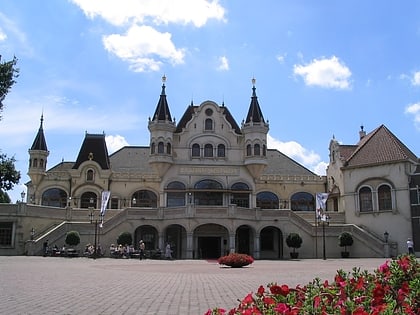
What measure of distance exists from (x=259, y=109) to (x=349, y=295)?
54.4 meters

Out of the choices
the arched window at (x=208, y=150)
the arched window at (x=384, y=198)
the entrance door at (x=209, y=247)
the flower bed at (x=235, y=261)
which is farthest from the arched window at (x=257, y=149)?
the flower bed at (x=235, y=261)

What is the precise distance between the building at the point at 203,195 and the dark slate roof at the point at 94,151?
0.16 meters

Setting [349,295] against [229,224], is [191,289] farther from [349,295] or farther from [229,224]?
[229,224]

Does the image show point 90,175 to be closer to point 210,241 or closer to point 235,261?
point 210,241

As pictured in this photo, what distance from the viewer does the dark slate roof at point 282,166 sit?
64750 mm

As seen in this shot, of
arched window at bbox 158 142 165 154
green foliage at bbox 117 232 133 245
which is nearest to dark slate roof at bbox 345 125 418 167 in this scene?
arched window at bbox 158 142 165 154

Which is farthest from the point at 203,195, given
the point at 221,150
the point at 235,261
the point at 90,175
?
the point at 235,261

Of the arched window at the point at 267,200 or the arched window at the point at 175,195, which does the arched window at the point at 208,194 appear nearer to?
the arched window at the point at 175,195

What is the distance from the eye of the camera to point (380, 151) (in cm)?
5262

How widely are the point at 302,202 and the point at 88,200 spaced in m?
26.7

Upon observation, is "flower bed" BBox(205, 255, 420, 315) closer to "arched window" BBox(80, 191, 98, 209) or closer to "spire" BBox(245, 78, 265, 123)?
"spire" BBox(245, 78, 265, 123)

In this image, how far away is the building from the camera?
47.4 m

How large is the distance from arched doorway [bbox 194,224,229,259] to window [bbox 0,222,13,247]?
1837 cm

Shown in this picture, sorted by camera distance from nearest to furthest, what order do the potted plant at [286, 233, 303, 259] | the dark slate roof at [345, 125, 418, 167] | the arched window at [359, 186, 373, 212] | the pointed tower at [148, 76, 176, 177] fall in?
the potted plant at [286, 233, 303, 259], the dark slate roof at [345, 125, 418, 167], the arched window at [359, 186, 373, 212], the pointed tower at [148, 76, 176, 177]
